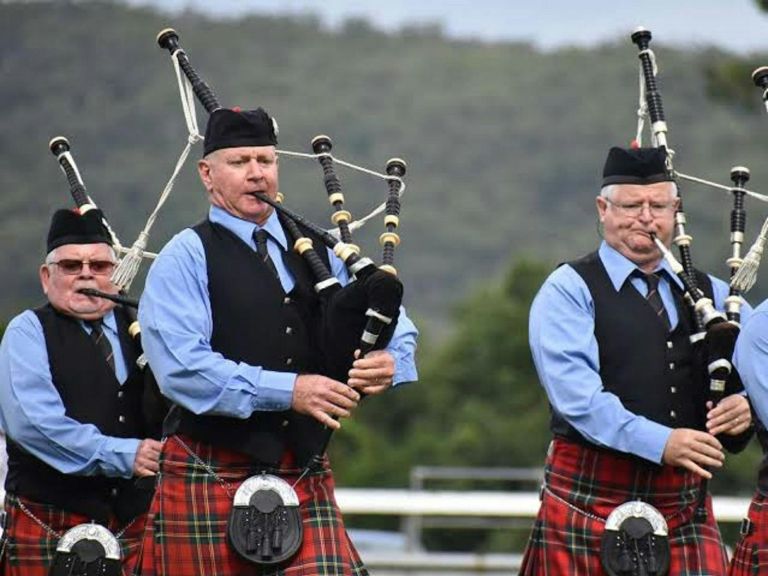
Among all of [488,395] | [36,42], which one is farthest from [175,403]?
[488,395]

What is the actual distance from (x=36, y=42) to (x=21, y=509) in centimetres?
1303

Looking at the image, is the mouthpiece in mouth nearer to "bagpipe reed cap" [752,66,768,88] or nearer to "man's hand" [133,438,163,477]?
"man's hand" [133,438,163,477]

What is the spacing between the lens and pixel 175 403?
19.9 feet

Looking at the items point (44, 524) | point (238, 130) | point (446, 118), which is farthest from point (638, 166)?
point (446, 118)

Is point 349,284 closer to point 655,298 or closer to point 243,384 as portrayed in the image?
point 243,384

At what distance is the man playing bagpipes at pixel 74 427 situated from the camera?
6914mm

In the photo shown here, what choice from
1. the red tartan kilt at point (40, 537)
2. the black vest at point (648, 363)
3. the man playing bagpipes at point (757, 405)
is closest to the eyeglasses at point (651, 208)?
the black vest at point (648, 363)

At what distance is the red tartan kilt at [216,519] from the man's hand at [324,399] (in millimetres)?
336

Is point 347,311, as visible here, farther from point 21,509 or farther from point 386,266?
point 21,509

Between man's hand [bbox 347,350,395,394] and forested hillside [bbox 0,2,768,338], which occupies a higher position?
forested hillside [bbox 0,2,768,338]

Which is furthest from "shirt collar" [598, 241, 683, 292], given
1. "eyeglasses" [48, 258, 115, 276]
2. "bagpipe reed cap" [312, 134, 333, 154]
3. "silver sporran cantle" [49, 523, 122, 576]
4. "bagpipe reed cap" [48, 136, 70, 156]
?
"bagpipe reed cap" [48, 136, 70, 156]

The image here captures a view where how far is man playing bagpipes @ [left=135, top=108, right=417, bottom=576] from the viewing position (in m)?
5.83

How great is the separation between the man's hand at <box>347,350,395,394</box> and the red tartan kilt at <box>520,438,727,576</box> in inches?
38.9

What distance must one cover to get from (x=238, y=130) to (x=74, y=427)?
138cm
